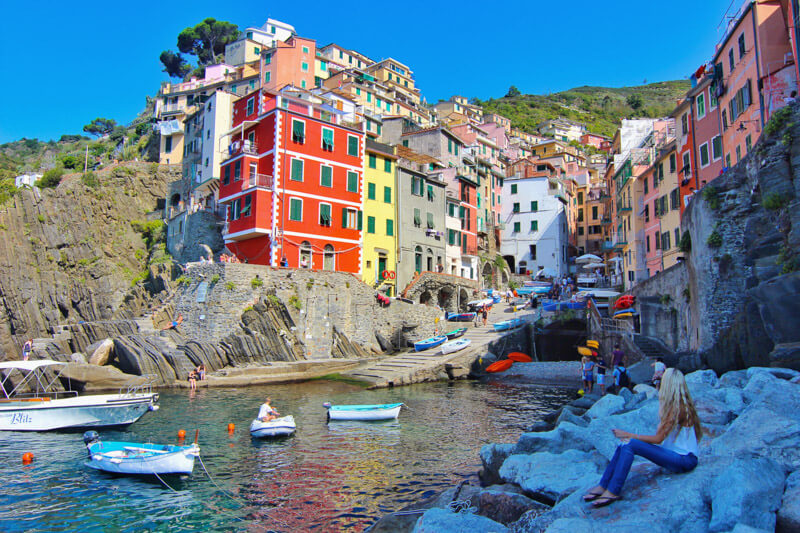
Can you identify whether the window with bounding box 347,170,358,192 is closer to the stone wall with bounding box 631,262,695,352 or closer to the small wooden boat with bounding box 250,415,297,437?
the stone wall with bounding box 631,262,695,352

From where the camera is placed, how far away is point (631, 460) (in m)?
6.31

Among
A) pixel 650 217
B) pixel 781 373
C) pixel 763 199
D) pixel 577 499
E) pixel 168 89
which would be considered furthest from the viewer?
pixel 168 89

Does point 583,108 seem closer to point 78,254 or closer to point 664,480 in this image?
point 78,254

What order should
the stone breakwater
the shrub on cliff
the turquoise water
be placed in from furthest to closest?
the shrub on cliff → the turquoise water → the stone breakwater

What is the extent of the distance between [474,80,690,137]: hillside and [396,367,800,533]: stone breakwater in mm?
132931

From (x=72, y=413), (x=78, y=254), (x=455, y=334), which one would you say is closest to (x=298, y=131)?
(x=455, y=334)

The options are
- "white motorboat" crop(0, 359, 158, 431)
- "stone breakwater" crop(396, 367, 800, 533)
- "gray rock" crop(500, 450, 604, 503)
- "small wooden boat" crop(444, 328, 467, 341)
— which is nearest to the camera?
"stone breakwater" crop(396, 367, 800, 533)

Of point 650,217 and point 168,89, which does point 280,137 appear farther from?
point 168,89

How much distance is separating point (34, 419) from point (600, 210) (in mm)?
74865

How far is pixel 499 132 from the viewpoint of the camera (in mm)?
90500

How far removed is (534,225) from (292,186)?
4022 cm

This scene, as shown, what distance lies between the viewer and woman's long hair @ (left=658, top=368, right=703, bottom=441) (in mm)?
6359

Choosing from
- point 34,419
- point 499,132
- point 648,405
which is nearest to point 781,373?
point 648,405

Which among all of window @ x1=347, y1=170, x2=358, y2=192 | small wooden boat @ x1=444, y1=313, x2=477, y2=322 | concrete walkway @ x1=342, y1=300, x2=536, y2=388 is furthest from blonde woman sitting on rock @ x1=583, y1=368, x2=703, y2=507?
small wooden boat @ x1=444, y1=313, x2=477, y2=322
